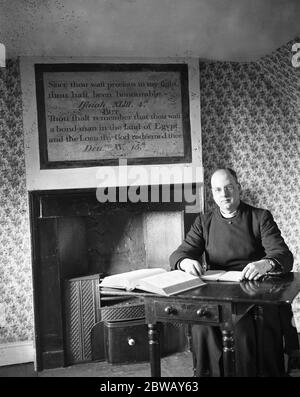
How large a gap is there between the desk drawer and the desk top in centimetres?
8

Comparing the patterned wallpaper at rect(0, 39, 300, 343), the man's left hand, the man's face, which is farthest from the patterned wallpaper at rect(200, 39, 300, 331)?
the man's left hand

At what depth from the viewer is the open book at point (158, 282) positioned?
225 cm

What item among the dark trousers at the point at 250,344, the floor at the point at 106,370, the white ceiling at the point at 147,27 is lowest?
the floor at the point at 106,370

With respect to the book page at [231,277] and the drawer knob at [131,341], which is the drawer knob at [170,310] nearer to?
the book page at [231,277]

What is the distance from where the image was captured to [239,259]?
9.53 feet

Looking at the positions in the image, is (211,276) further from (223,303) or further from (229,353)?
(229,353)

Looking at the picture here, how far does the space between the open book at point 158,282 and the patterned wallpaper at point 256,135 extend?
1.82 m

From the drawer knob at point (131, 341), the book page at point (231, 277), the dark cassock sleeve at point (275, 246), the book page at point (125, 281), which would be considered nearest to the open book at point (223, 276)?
the book page at point (231, 277)

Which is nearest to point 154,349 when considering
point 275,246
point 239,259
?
point 239,259

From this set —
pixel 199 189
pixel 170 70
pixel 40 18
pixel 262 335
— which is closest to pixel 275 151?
pixel 199 189

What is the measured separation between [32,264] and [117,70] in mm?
1867

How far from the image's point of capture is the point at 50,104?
3855 millimetres

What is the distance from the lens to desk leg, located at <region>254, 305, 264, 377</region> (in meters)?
2.70

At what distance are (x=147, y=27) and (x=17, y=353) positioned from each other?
2.91m
